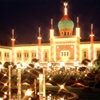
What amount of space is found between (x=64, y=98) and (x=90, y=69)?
10.3m

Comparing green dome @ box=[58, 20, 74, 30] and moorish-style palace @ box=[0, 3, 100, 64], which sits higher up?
green dome @ box=[58, 20, 74, 30]

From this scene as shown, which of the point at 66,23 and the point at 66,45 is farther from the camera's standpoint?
the point at 66,45

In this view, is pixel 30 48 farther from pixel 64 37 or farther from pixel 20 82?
pixel 20 82

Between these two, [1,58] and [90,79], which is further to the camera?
[1,58]

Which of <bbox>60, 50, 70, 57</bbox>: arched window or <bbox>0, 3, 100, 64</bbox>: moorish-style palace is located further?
<bbox>60, 50, 70, 57</bbox>: arched window

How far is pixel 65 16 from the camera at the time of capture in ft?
121

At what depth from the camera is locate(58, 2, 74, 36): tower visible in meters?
35.9

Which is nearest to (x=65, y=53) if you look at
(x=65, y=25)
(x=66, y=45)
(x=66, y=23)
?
(x=66, y=45)

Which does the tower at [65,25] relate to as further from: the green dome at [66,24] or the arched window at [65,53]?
the arched window at [65,53]

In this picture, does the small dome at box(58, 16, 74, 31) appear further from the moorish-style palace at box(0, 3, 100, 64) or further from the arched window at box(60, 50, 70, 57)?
the arched window at box(60, 50, 70, 57)

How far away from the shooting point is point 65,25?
35938mm

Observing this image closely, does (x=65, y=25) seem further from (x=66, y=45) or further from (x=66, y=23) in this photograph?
(x=66, y=45)

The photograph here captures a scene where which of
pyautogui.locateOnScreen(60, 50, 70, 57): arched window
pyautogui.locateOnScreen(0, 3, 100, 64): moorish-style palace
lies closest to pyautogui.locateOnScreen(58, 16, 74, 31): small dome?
pyautogui.locateOnScreen(0, 3, 100, 64): moorish-style palace

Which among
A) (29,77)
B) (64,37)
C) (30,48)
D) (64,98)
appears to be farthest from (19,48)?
(64,98)
